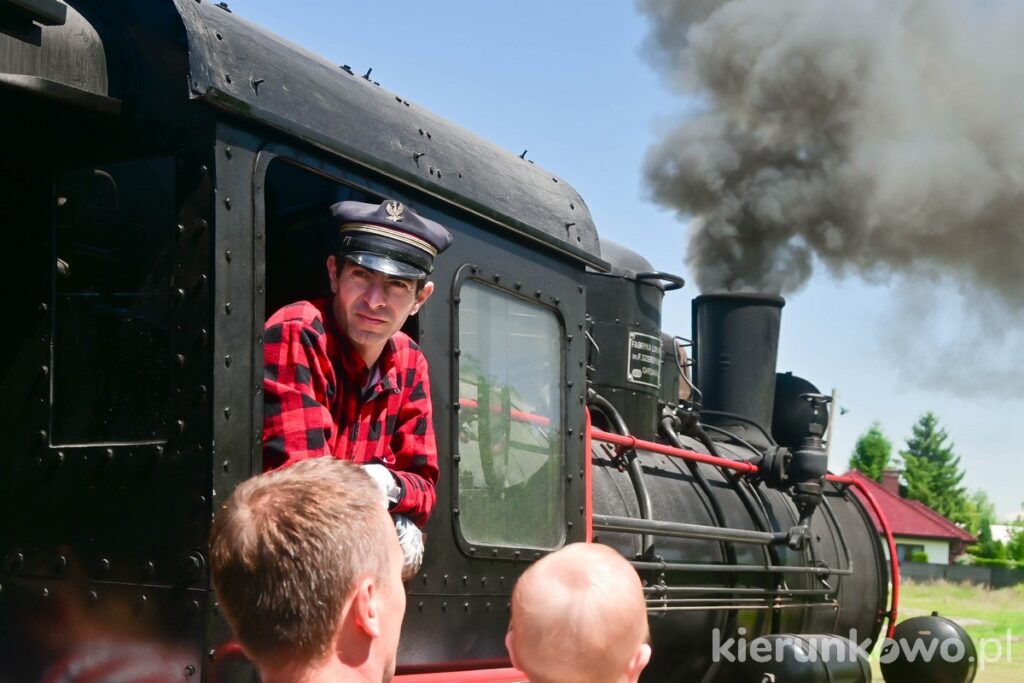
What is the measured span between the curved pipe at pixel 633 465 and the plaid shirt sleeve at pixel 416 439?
1867mm

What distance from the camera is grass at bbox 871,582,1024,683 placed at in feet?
39.7

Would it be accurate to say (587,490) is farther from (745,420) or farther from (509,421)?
(745,420)

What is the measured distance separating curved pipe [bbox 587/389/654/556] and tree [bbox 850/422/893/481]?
2993 inches

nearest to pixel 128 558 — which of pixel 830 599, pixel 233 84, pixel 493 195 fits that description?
pixel 233 84

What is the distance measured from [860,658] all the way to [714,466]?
3.85 feet

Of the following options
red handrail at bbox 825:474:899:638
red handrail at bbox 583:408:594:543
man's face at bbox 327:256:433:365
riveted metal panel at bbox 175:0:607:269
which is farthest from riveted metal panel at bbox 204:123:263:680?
red handrail at bbox 825:474:899:638

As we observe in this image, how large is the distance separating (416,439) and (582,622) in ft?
4.63

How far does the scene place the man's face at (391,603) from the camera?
1727 mm

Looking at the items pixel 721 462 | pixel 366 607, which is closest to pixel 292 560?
pixel 366 607

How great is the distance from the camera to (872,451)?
80000 mm

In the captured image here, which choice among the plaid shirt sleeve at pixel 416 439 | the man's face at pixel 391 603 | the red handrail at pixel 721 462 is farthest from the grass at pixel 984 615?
the man's face at pixel 391 603

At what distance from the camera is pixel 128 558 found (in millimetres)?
2699

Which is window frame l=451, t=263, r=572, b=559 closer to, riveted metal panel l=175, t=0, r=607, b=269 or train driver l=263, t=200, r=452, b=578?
riveted metal panel l=175, t=0, r=607, b=269

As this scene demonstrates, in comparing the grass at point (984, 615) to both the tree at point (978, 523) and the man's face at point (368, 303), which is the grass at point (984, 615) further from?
the tree at point (978, 523)
